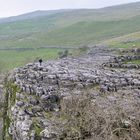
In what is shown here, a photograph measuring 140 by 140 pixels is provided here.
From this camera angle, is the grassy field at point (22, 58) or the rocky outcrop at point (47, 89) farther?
the grassy field at point (22, 58)

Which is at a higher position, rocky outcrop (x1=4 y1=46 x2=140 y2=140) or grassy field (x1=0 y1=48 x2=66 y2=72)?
rocky outcrop (x1=4 y1=46 x2=140 y2=140)

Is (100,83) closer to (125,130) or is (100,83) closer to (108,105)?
(108,105)

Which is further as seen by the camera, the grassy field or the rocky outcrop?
the grassy field

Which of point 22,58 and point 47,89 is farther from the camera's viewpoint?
point 22,58

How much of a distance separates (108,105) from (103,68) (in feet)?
52.7

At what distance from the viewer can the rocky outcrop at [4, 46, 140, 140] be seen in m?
31.1

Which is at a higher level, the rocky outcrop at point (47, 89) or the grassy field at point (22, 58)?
the rocky outcrop at point (47, 89)

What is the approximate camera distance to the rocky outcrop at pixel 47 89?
31.1 metres

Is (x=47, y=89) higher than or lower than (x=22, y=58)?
higher

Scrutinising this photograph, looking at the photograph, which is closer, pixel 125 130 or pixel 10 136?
pixel 125 130

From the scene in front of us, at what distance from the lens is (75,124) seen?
1190 inches

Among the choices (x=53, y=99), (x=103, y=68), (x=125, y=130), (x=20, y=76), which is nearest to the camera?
(x=125, y=130)

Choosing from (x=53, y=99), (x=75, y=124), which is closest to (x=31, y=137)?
(x=75, y=124)

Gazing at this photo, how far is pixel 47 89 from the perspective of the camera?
37000 mm
